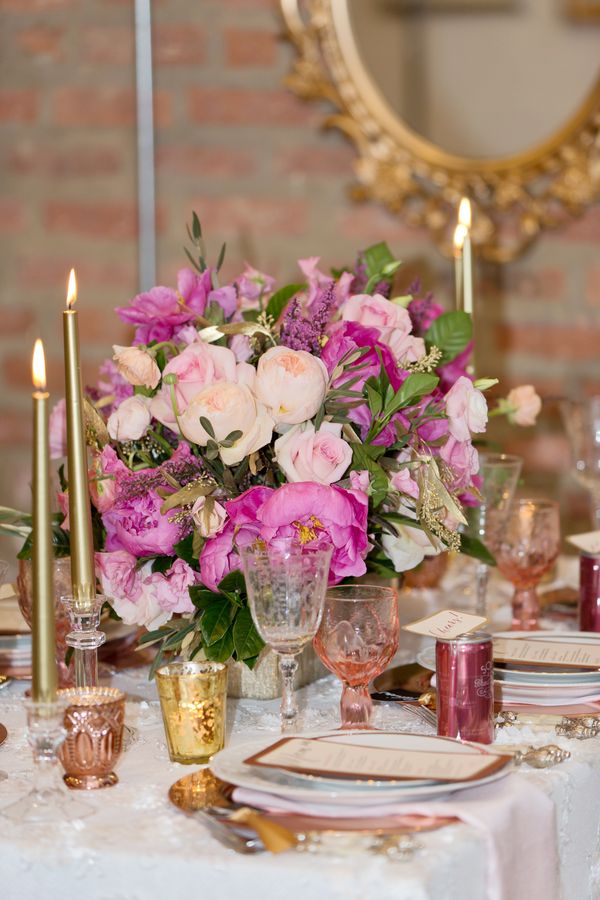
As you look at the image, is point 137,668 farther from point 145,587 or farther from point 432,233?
point 432,233

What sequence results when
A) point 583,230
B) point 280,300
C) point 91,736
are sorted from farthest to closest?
point 583,230, point 280,300, point 91,736

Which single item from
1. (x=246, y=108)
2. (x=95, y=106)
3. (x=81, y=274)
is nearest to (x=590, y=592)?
(x=246, y=108)

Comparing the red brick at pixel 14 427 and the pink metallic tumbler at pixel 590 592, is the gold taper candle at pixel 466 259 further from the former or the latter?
the red brick at pixel 14 427

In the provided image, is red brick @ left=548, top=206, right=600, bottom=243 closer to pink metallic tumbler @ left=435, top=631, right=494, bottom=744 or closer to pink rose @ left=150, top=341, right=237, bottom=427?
pink rose @ left=150, top=341, right=237, bottom=427

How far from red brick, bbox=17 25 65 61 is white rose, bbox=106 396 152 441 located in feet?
5.87

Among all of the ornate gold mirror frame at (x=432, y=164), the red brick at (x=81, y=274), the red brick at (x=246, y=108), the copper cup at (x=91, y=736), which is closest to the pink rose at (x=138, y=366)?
the copper cup at (x=91, y=736)

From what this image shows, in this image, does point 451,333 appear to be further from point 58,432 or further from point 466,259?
point 58,432

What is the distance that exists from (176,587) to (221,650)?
3.2 inches

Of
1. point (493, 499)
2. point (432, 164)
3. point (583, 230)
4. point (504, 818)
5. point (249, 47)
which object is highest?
point (249, 47)

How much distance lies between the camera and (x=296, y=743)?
96cm

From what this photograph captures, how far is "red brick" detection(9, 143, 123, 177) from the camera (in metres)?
2.75

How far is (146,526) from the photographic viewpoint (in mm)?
1144

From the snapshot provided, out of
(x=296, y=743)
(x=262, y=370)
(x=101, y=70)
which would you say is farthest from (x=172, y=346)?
(x=101, y=70)

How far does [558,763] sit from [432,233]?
63.5 inches
